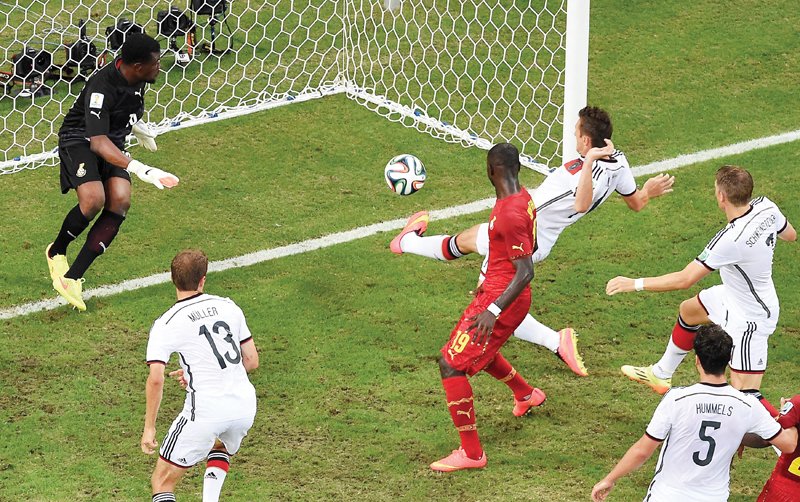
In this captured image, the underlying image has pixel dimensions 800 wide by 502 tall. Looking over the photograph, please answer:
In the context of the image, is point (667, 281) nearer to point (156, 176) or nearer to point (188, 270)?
point (188, 270)

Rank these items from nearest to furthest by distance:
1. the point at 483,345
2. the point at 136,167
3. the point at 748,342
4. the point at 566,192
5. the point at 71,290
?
the point at 483,345, the point at 748,342, the point at 566,192, the point at 136,167, the point at 71,290

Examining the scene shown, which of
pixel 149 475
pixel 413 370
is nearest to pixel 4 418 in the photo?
pixel 149 475

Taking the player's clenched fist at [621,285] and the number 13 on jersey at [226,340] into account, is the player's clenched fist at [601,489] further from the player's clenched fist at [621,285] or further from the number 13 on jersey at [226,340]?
the number 13 on jersey at [226,340]

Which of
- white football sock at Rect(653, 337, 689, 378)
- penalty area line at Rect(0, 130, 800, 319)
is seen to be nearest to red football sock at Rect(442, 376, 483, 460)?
white football sock at Rect(653, 337, 689, 378)

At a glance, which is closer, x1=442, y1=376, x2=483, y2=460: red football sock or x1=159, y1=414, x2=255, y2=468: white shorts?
x1=159, y1=414, x2=255, y2=468: white shorts

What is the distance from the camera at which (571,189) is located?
8.41m

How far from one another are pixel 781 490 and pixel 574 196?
2743 mm

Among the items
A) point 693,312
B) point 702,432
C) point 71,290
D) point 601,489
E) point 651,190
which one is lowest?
point 71,290

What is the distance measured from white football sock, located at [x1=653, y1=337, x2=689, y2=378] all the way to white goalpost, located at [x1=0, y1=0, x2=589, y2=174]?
3.80 m

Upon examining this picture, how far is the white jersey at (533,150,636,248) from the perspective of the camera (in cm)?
834

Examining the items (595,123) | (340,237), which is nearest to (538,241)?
(595,123)

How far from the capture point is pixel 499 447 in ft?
25.8

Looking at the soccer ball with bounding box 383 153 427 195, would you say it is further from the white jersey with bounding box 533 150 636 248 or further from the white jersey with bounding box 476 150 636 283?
the white jersey with bounding box 533 150 636 248

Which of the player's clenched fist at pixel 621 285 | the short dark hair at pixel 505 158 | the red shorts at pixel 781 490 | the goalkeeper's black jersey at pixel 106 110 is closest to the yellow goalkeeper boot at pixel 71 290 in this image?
the goalkeeper's black jersey at pixel 106 110
